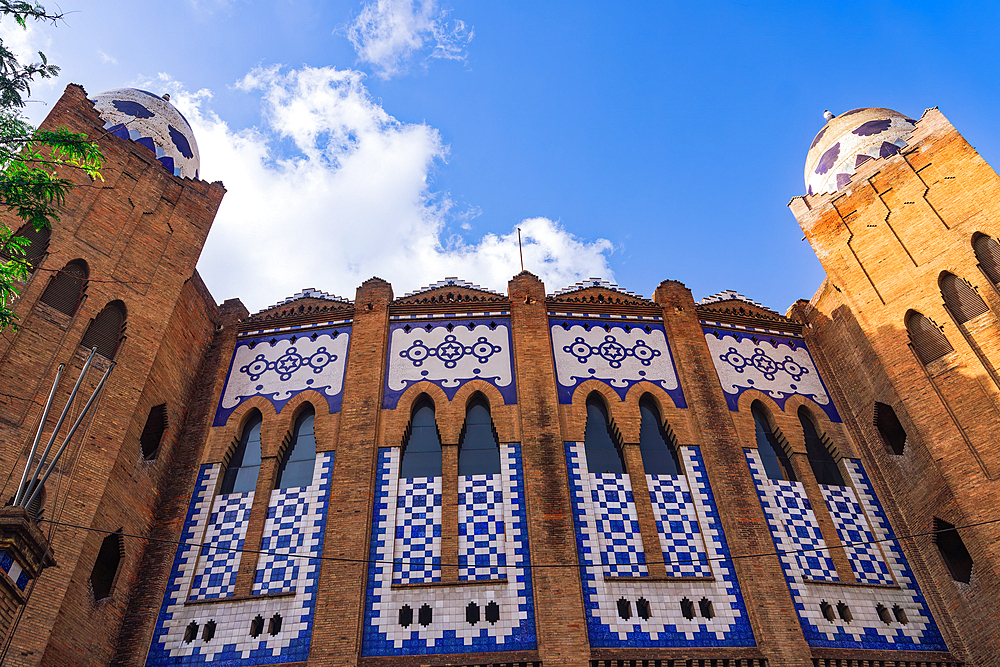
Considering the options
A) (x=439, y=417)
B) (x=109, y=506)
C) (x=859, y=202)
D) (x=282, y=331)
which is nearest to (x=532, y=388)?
(x=439, y=417)

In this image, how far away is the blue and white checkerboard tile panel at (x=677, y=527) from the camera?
10.9 m

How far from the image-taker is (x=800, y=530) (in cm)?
1161

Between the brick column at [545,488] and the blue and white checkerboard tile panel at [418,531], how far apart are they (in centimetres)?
139

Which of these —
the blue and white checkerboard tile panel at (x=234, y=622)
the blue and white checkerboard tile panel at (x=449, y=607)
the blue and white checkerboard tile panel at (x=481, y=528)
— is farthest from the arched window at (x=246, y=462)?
the blue and white checkerboard tile panel at (x=481, y=528)

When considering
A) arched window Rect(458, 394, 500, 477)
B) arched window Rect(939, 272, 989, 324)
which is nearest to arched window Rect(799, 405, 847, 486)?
arched window Rect(939, 272, 989, 324)

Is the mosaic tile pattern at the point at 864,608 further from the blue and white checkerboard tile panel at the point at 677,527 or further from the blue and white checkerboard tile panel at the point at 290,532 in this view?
the blue and white checkerboard tile panel at the point at 290,532

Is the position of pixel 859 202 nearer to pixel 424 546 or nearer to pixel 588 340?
pixel 588 340

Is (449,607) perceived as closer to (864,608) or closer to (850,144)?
(864,608)

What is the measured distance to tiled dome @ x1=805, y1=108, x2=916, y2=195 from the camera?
49.4 ft

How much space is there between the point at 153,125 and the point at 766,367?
12.3 m

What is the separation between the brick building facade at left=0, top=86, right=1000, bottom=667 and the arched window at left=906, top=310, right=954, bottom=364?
0.04 metres

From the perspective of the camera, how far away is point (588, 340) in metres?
13.7

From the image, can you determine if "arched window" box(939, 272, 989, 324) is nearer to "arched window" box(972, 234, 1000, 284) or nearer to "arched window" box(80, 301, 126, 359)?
"arched window" box(972, 234, 1000, 284)

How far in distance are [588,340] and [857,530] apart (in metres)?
5.30
